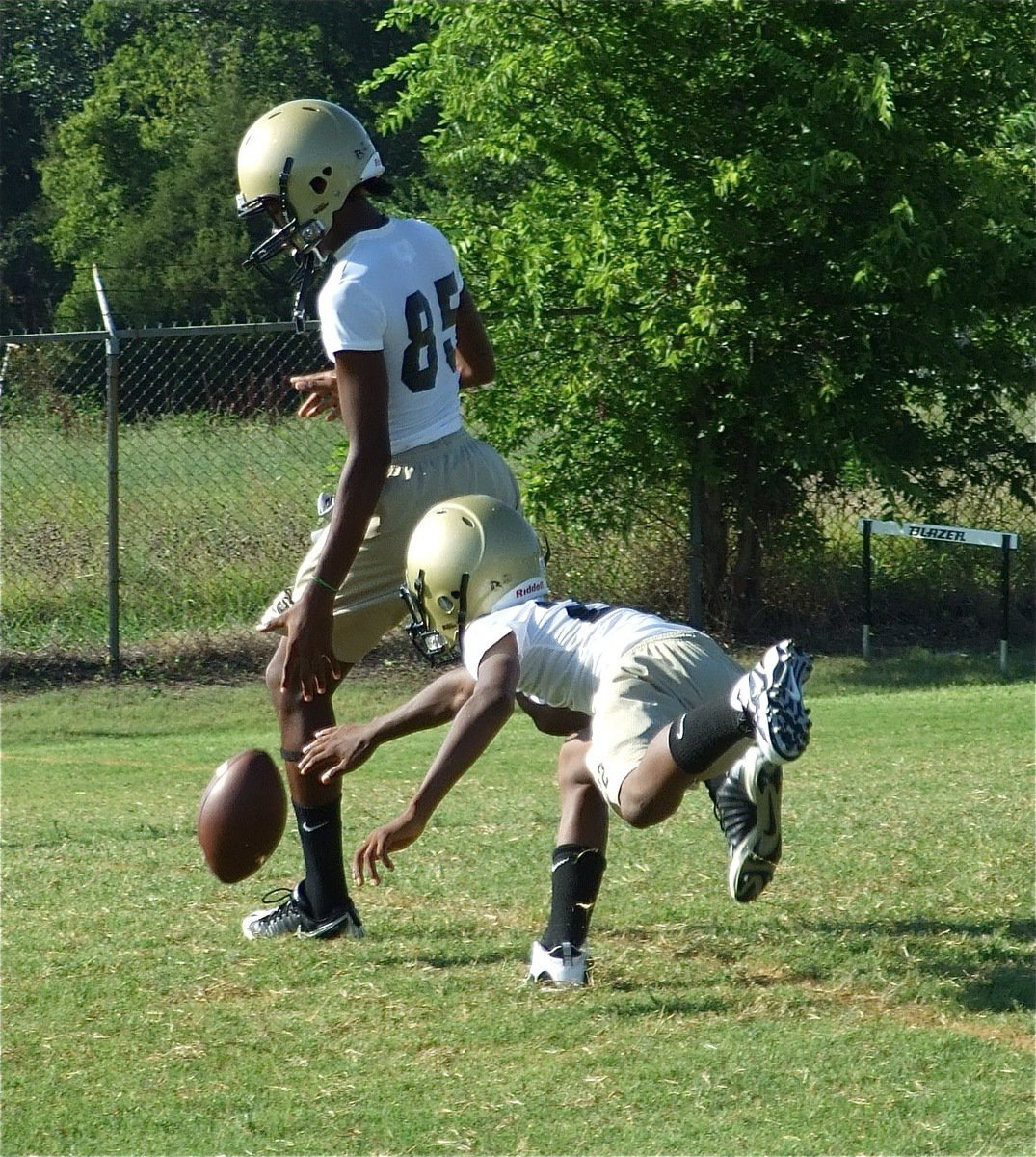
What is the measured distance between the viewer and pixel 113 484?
37.6 ft

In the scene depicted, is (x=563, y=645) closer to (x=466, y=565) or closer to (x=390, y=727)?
(x=466, y=565)

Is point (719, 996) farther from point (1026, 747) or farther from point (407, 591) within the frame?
point (1026, 747)

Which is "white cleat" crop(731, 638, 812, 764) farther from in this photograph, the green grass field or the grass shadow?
the grass shadow

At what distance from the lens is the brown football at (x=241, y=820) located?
516 cm

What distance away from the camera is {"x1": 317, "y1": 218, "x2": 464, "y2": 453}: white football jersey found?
5.02 m

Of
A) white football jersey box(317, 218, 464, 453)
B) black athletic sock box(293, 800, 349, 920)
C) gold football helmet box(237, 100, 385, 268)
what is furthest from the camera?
black athletic sock box(293, 800, 349, 920)

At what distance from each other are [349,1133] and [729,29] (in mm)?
9492

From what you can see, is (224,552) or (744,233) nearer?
(744,233)

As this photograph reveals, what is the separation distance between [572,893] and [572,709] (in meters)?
0.53

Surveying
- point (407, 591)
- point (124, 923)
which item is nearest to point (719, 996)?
point (407, 591)

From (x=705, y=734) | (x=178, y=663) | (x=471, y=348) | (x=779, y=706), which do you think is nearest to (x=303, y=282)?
(x=471, y=348)

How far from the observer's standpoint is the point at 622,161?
1195 cm

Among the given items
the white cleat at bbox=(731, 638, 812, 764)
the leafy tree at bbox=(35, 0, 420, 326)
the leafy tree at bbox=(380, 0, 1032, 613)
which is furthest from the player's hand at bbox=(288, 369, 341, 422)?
the leafy tree at bbox=(35, 0, 420, 326)

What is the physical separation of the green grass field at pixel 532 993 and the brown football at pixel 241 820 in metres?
0.26
